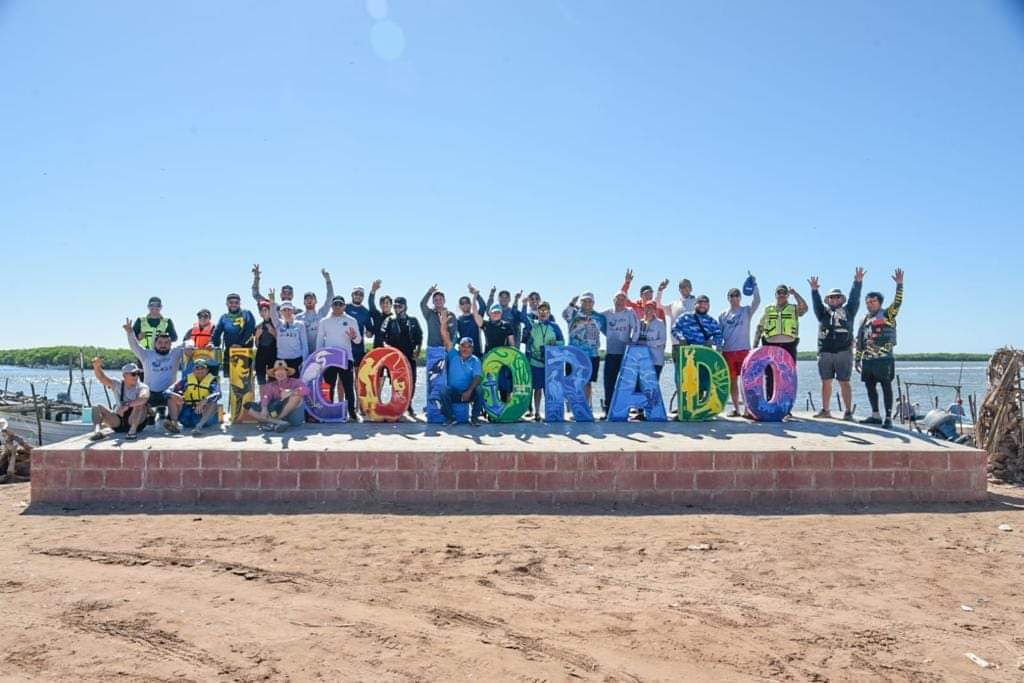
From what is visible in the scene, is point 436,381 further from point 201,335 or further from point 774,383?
point 774,383

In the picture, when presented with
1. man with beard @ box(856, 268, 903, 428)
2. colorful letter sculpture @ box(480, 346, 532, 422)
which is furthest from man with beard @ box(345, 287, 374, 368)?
man with beard @ box(856, 268, 903, 428)

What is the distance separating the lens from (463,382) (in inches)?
414

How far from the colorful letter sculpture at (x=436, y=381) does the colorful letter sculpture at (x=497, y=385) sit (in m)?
0.42

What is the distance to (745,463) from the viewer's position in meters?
8.54

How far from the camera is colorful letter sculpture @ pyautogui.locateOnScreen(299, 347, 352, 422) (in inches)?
417

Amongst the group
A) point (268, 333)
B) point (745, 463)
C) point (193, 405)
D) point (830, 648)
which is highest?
point (268, 333)

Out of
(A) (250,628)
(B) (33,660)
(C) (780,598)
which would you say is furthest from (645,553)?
(B) (33,660)

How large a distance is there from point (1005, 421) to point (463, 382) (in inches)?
325

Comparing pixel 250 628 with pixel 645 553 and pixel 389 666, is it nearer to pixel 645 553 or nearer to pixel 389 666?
pixel 389 666

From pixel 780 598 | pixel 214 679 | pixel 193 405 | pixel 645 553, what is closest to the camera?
pixel 214 679

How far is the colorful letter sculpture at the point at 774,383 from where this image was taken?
1087 cm

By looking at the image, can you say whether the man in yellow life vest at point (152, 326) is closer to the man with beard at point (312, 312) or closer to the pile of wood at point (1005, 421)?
the man with beard at point (312, 312)

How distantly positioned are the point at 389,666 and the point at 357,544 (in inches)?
106

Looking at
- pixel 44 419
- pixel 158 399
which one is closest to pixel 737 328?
pixel 158 399
